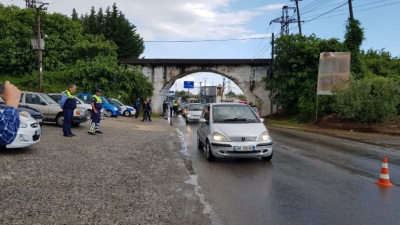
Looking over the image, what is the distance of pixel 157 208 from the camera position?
5426mm

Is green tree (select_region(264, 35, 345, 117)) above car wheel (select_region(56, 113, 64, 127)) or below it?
above

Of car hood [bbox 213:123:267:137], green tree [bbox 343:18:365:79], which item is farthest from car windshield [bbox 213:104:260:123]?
green tree [bbox 343:18:365:79]

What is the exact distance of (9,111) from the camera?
10.4 ft

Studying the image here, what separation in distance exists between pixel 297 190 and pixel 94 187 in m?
3.70

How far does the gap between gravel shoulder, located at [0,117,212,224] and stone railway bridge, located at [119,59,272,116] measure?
94.5 feet

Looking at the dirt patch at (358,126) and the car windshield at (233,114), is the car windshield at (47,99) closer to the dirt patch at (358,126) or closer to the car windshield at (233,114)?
the car windshield at (233,114)

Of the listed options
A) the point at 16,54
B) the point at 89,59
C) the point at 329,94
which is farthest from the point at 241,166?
the point at 16,54

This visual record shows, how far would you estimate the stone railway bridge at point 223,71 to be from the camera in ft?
127

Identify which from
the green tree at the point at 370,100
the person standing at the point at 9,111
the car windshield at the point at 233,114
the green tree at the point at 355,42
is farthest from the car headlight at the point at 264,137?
the green tree at the point at 355,42

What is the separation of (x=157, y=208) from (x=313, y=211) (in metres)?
2.34

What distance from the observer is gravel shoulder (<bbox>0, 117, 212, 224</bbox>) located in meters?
4.93

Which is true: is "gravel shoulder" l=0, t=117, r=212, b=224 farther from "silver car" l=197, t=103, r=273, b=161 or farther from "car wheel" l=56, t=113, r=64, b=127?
"car wheel" l=56, t=113, r=64, b=127

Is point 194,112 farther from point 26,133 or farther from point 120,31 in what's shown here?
point 120,31

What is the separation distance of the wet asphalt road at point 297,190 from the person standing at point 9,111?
2.87m
